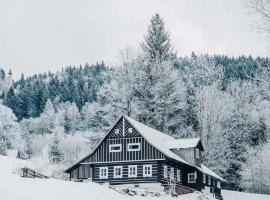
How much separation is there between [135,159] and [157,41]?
2991 cm

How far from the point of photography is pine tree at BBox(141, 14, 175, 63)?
80188 mm


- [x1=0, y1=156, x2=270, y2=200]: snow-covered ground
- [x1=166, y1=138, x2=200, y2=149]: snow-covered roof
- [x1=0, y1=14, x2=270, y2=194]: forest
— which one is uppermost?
[x1=0, y1=14, x2=270, y2=194]: forest

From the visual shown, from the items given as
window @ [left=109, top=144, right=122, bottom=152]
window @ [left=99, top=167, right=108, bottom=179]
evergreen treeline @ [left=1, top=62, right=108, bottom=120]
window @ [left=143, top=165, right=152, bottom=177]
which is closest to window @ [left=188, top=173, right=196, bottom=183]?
window @ [left=143, top=165, right=152, bottom=177]

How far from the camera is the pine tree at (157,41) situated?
80188 mm

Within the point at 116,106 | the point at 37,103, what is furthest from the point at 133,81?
the point at 37,103

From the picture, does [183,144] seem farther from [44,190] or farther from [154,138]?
[44,190]

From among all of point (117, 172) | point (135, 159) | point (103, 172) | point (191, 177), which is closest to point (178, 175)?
point (191, 177)

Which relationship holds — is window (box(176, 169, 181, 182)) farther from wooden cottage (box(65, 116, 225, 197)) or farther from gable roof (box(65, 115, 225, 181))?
gable roof (box(65, 115, 225, 181))

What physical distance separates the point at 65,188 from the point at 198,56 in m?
49.7

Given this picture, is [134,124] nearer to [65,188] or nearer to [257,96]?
[65,188]

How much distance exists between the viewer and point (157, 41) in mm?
80500

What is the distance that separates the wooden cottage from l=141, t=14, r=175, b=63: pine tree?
75.9 ft

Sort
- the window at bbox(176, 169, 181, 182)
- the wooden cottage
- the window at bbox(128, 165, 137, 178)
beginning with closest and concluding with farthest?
the wooden cottage → the window at bbox(128, 165, 137, 178) → the window at bbox(176, 169, 181, 182)

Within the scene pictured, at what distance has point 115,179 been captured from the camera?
5584 centimetres
